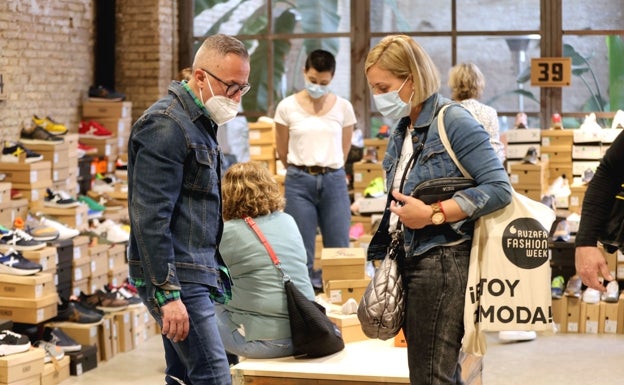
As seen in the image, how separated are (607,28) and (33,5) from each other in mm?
4727

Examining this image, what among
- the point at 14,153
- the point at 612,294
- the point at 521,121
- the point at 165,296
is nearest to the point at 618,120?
the point at 521,121

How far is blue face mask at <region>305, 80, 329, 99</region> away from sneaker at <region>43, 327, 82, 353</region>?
209cm

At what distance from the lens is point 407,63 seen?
3.22 meters

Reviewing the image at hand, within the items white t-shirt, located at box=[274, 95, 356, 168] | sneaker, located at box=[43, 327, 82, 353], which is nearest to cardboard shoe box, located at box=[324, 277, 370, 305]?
white t-shirt, located at box=[274, 95, 356, 168]

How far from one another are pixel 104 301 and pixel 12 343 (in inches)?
46.0

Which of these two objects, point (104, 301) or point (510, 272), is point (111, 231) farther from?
point (510, 272)

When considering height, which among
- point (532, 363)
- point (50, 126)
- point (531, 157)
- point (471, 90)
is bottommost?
point (532, 363)

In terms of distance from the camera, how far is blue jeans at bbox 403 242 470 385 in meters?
3.13

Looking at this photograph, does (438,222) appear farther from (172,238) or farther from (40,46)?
(40,46)

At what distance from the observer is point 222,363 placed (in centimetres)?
327

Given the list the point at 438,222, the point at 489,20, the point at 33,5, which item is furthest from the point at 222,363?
the point at 489,20

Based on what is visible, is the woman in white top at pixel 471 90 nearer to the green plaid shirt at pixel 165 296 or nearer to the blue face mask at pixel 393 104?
the blue face mask at pixel 393 104

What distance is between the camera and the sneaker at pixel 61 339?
6266mm

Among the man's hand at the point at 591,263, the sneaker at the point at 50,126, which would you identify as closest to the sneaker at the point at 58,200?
the sneaker at the point at 50,126
